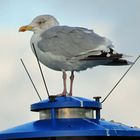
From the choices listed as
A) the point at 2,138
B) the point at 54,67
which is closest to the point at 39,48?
the point at 54,67

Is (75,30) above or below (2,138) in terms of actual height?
above

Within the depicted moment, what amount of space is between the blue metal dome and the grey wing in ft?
2.70

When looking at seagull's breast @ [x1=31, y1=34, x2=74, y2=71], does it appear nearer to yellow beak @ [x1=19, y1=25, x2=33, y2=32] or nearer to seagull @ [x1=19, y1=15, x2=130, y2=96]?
seagull @ [x1=19, y1=15, x2=130, y2=96]

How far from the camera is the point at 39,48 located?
8.91 meters

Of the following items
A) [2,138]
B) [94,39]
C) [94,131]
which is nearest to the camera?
[94,131]

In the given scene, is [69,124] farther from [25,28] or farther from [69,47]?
[25,28]

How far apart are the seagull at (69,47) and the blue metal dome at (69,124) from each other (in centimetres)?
64

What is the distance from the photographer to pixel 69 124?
771 cm

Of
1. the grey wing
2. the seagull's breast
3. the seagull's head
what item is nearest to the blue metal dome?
the seagull's breast

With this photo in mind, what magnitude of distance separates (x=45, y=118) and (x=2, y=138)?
2.42 ft

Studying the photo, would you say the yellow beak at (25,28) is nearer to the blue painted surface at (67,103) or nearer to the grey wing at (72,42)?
the grey wing at (72,42)

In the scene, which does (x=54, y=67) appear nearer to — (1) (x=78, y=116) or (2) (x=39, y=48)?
(2) (x=39, y=48)

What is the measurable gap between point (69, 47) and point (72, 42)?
18 centimetres

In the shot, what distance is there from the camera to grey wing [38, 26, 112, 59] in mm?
8594
